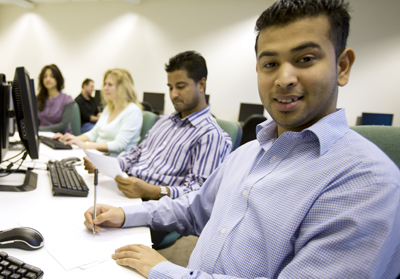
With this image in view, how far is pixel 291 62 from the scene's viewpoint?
736 millimetres

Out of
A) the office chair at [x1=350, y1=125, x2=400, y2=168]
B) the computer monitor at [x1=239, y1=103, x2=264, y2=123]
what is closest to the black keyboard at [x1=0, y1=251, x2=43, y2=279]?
the office chair at [x1=350, y1=125, x2=400, y2=168]

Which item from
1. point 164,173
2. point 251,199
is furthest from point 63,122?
point 251,199

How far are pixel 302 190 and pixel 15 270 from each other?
2.15 feet

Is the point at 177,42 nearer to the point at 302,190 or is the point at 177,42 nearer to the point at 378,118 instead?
the point at 378,118

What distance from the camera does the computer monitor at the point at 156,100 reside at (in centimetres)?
603

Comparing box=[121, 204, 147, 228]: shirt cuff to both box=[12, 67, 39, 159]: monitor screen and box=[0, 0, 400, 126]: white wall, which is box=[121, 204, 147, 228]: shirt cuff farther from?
box=[0, 0, 400, 126]: white wall

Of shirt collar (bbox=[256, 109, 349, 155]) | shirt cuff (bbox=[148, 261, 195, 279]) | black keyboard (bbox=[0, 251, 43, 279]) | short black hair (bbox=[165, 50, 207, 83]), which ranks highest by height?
short black hair (bbox=[165, 50, 207, 83])

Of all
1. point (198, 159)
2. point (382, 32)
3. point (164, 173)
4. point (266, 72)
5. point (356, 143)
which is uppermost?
point (382, 32)

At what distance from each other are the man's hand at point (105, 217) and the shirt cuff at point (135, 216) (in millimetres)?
15

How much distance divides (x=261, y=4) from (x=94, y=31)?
3.99 m

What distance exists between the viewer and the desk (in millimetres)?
670

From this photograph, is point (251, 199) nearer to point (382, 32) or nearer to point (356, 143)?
point (356, 143)

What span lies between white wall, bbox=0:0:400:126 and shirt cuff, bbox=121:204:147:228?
4941 mm

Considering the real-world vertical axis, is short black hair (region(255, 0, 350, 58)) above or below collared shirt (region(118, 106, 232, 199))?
above
